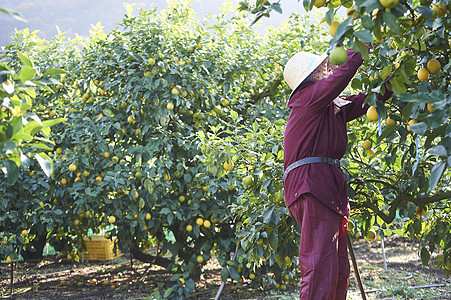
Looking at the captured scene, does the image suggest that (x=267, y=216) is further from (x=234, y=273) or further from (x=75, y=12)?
(x=75, y=12)

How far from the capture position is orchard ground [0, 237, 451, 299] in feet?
13.3

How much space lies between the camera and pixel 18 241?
4078 millimetres

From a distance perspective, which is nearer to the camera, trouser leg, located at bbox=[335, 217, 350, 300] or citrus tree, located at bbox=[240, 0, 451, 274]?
citrus tree, located at bbox=[240, 0, 451, 274]

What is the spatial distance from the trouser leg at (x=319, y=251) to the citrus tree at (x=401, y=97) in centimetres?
30

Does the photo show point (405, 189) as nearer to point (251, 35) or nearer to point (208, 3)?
point (251, 35)

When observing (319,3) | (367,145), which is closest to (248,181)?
(367,145)

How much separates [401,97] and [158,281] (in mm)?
3950

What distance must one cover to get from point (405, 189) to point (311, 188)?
20.8 inches

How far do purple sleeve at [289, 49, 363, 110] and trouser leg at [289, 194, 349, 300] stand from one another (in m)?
0.39

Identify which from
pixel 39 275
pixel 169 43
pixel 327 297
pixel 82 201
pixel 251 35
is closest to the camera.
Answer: pixel 327 297

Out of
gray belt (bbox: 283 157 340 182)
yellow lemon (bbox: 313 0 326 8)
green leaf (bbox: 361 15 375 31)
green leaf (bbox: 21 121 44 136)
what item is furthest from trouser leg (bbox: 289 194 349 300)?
green leaf (bbox: 21 121 44 136)

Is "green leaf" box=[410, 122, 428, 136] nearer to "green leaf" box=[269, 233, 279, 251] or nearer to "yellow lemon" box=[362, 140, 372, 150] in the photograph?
"yellow lemon" box=[362, 140, 372, 150]

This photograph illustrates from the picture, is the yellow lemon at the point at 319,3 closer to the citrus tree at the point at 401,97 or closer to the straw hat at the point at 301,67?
the citrus tree at the point at 401,97

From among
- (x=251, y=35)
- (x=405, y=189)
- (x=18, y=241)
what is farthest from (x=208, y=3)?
(x=405, y=189)
